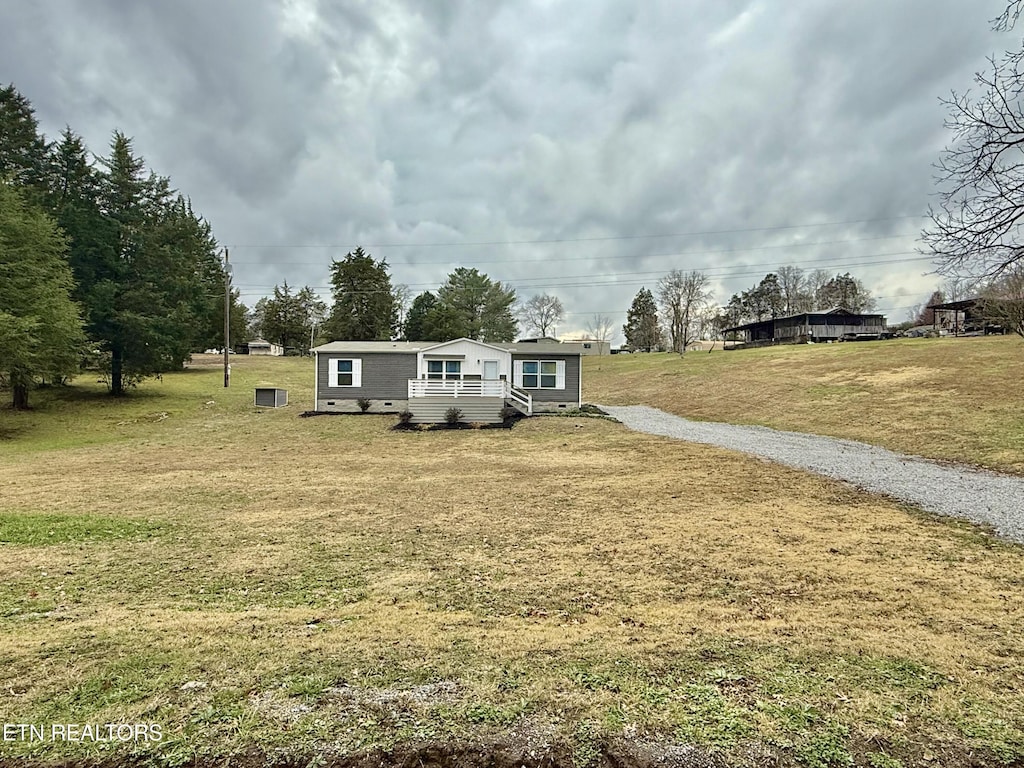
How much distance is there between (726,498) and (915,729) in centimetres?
610

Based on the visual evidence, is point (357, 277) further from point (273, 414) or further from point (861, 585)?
point (861, 585)

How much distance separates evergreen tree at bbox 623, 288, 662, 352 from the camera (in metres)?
71.6

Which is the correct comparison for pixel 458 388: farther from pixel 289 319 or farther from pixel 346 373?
pixel 289 319

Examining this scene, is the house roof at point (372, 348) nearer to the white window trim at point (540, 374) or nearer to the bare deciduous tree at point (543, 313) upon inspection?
the white window trim at point (540, 374)

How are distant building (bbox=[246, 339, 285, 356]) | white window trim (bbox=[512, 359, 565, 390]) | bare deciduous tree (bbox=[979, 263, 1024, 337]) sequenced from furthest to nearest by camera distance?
distant building (bbox=[246, 339, 285, 356])
bare deciduous tree (bbox=[979, 263, 1024, 337])
white window trim (bbox=[512, 359, 565, 390])

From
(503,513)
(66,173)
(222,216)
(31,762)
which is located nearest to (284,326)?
(222,216)

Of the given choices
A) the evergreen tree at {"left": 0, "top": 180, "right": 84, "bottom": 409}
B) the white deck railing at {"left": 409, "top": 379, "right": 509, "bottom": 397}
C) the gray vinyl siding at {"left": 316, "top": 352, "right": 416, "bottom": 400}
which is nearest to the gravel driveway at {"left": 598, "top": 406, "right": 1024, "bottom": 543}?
the white deck railing at {"left": 409, "top": 379, "right": 509, "bottom": 397}

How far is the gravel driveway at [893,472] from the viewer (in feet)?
25.3

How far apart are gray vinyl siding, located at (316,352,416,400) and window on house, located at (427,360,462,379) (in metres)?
0.75

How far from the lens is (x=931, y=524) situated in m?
6.97

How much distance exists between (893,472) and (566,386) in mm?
13498

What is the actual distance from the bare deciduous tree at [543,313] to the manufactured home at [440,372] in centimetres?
5387

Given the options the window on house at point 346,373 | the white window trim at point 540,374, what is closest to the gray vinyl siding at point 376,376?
the window on house at point 346,373

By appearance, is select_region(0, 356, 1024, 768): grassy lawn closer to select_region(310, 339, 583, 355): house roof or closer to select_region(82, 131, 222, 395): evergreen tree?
select_region(310, 339, 583, 355): house roof
